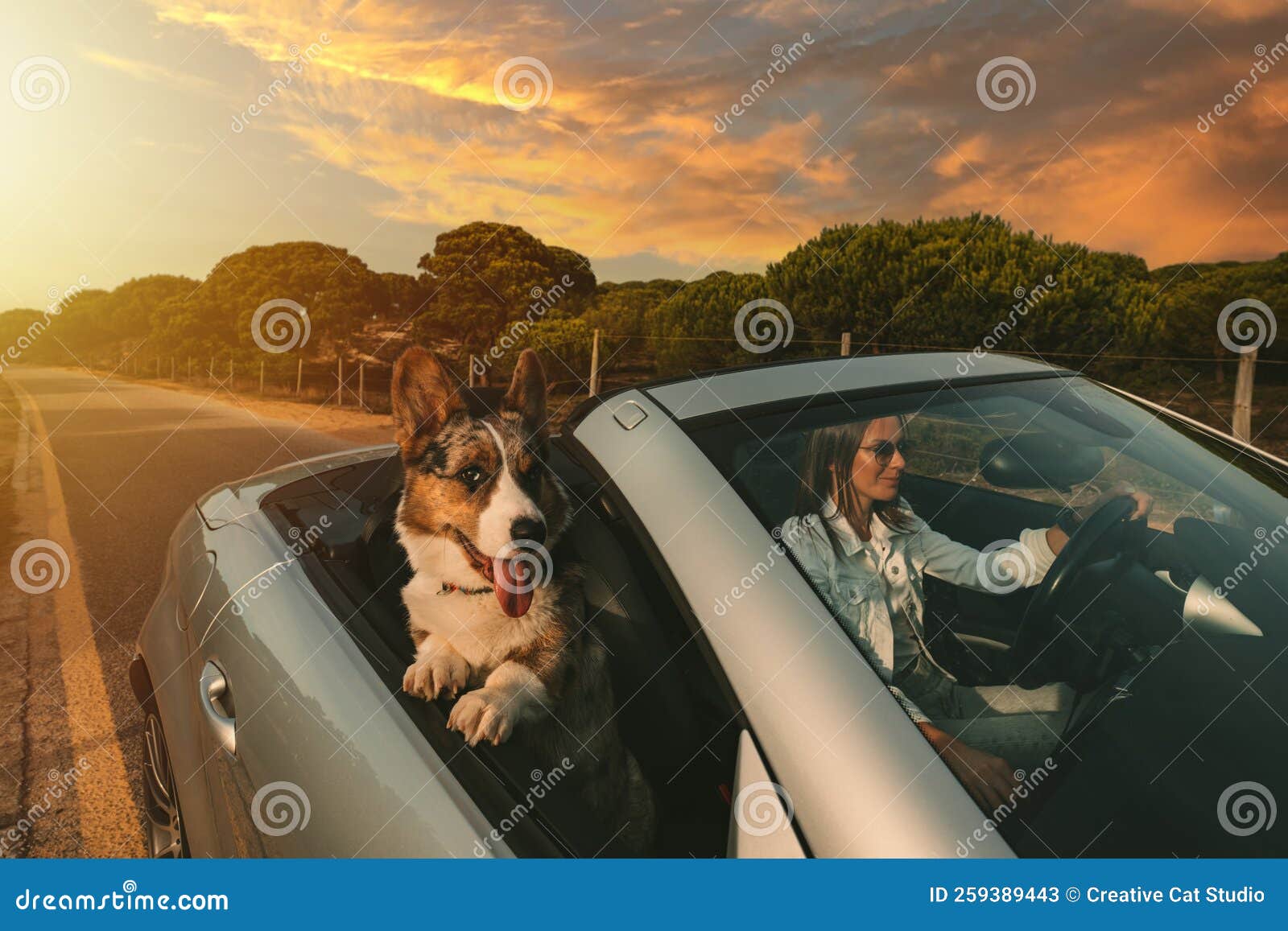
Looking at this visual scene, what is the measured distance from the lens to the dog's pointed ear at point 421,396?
228 cm

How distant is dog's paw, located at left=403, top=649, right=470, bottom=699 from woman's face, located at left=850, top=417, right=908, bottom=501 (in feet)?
3.44

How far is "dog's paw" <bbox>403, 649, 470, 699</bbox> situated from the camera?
1755 millimetres

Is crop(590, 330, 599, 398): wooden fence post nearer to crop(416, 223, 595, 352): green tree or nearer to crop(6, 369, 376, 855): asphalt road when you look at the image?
crop(6, 369, 376, 855): asphalt road

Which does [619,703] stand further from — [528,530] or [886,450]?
[886,450]

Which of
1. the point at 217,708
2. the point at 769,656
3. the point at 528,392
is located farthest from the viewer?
the point at 528,392

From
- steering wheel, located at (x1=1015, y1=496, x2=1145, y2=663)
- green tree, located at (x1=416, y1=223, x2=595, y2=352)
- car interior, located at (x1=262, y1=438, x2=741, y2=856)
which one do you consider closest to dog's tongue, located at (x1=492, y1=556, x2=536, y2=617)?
car interior, located at (x1=262, y1=438, x2=741, y2=856)

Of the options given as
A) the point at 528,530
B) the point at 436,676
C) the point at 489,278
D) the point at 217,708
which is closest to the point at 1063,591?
the point at 528,530

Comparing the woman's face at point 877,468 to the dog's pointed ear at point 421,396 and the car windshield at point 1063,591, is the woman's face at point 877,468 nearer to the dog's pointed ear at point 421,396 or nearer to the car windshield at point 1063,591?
the car windshield at point 1063,591

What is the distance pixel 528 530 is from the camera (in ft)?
7.02

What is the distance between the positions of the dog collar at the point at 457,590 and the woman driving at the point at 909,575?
825mm

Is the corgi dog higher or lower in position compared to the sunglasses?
lower

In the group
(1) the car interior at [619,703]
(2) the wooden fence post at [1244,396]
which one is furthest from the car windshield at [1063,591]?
(2) the wooden fence post at [1244,396]

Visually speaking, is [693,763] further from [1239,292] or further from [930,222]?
[1239,292]

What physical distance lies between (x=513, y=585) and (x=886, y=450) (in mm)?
995
